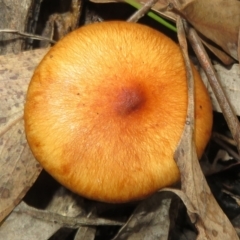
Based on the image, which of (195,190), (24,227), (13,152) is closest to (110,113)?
(195,190)

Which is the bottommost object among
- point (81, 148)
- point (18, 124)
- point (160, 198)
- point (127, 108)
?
point (160, 198)

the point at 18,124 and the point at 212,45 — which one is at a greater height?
the point at 212,45

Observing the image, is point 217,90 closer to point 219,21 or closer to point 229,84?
point 229,84

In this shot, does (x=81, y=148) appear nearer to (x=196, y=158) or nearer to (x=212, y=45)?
(x=196, y=158)

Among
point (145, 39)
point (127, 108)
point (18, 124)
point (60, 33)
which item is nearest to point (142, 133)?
point (127, 108)

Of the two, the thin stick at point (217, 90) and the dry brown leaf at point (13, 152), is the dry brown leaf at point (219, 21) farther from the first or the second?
the dry brown leaf at point (13, 152)
